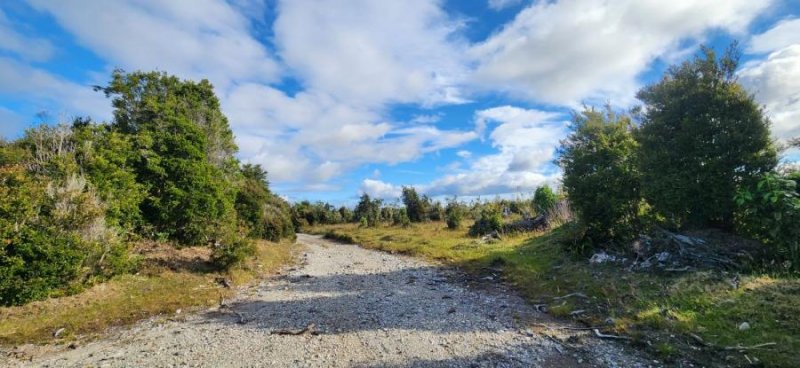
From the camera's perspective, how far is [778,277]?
6.92 meters

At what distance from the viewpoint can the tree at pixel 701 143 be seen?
8.37m

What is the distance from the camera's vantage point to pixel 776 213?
23.4ft

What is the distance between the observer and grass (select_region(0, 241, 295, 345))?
781 cm

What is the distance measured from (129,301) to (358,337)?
6766 millimetres

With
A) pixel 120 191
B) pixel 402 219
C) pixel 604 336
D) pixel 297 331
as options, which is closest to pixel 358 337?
pixel 297 331

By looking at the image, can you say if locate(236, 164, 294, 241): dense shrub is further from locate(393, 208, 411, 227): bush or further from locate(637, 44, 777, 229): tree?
locate(637, 44, 777, 229): tree

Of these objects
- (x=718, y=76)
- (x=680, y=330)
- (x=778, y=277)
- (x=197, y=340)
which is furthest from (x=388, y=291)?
(x=718, y=76)

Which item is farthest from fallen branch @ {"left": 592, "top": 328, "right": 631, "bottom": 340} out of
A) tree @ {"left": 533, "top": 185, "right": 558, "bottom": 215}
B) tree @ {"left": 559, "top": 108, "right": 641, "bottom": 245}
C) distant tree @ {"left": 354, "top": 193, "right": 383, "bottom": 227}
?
distant tree @ {"left": 354, "top": 193, "right": 383, "bottom": 227}

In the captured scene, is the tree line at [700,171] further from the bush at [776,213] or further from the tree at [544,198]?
the tree at [544,198]

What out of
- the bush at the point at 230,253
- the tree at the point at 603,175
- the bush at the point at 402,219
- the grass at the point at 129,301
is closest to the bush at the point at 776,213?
the tree at the point at 603,175

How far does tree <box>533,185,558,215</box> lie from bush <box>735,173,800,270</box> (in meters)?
14.7

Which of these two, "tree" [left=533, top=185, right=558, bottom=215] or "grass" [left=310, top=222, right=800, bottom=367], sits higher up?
"tree" [left=533, top=185, right=558, bottom=215]

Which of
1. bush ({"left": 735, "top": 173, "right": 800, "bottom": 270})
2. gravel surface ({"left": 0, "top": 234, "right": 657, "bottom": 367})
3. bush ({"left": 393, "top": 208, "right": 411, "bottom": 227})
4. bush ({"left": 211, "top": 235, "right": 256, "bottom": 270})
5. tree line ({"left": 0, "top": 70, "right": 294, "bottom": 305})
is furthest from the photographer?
bush ({"left": 393, "top": 208, "right": 411, "bottom": 227})

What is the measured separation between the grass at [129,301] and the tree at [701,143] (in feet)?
39.6
